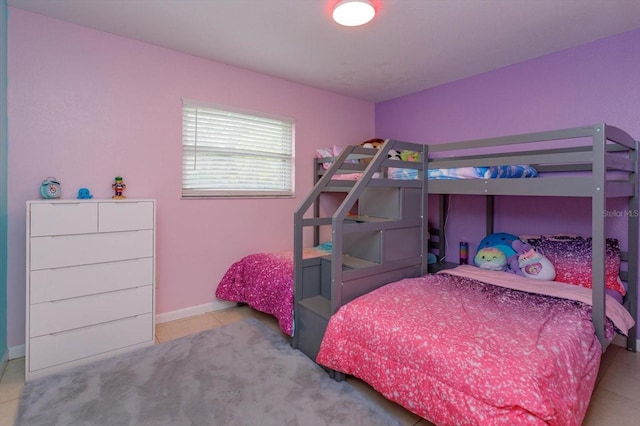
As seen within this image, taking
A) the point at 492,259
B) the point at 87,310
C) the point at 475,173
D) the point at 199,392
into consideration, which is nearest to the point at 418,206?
the point at 475,173

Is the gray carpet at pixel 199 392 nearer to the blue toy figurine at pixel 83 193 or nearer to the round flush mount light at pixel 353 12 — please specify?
the blue toy figurine at pixel 83 193

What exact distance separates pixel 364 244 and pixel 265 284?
0.90m

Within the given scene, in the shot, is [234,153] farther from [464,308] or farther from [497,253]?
[497,253]

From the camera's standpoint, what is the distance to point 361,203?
2.62 m

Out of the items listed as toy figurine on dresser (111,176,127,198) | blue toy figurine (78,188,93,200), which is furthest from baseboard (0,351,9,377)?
toy figurine on dresser (111,176,127,198)

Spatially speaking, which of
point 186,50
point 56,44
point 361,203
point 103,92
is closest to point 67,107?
point 103,92

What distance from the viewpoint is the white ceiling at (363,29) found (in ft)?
6.55

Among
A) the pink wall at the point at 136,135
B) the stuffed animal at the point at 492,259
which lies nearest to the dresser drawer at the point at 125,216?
the pink wall at the point at 136,135

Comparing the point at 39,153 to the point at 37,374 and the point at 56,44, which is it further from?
the point at 37,374

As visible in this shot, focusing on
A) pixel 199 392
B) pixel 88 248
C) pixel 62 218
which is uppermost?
pixel 62 218

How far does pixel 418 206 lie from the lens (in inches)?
94.8

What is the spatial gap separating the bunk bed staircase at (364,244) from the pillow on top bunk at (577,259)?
3.05ft

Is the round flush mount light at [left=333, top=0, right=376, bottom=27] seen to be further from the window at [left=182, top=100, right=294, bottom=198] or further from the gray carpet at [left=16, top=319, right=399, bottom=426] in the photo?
the gray carpet at [left=16, top=319, right=399, bottom=426]

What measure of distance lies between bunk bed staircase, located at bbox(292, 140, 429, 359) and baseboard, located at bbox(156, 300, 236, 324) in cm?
104
